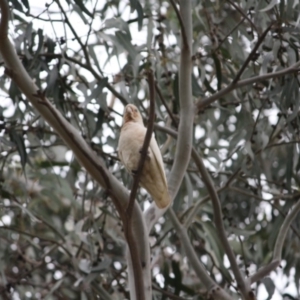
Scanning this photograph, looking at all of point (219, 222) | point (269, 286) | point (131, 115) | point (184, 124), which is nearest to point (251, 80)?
point (184, 124)

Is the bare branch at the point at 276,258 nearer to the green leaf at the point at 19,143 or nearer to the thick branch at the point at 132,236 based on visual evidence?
the thick branch at the point at 132,236

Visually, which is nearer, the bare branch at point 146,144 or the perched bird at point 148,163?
the bare branch at point 146,144

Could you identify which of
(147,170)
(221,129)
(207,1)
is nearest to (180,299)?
(147,170)

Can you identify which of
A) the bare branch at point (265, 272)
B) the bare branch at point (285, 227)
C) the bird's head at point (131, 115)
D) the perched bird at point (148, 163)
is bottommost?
the bare branch at point (265, 272)

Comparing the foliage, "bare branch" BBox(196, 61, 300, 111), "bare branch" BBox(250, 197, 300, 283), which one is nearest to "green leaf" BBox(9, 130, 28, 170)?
the foliage

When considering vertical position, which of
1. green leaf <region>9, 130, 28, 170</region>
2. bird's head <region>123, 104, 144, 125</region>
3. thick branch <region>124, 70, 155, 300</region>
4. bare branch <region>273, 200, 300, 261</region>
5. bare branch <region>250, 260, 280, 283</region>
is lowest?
thick branch <region>124, 70, 155, 300</region>

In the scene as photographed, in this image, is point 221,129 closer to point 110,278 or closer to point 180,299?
point 110,278

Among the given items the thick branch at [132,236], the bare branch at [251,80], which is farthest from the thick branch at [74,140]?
the bare branch at [251,80]

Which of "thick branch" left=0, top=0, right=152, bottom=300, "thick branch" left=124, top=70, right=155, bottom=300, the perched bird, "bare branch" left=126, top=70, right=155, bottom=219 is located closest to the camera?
"bare branch" left=126, top=70, right=155, bottom=219

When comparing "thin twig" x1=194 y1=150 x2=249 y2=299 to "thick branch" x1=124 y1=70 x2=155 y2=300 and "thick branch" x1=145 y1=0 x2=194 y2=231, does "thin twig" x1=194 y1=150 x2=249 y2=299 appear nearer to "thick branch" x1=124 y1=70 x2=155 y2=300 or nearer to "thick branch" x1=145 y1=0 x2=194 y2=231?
"thick branch" x1=145 y1=0 x2=194 y2=231

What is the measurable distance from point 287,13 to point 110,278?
167 cm

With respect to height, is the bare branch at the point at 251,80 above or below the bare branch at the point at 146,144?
above

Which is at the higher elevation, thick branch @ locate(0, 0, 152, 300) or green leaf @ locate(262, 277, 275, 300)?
thick branch @ locate(0, 0, 152, 300)

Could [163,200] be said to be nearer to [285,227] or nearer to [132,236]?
[132,236]
